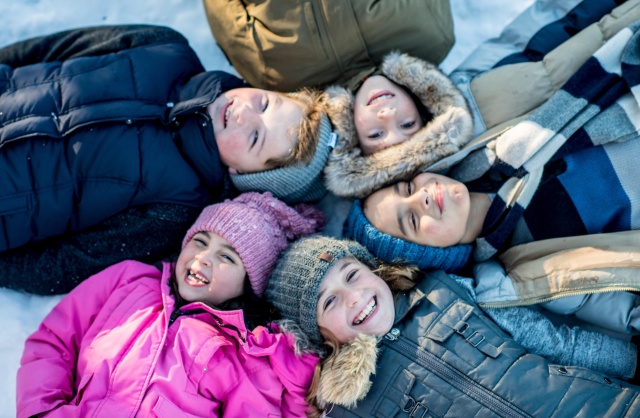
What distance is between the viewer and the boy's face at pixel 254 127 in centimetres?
231

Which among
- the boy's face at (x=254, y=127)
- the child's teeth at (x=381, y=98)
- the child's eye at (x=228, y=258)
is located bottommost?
the child's eye at (x=228, y=258)

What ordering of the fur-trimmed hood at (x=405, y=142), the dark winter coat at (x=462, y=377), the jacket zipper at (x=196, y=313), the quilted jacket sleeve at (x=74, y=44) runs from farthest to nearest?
the quilted jacket sleeve at (x=74, y=44)
the fur-trimmed hood at (x=405, y=142)
the jacket zipper at (x=196, y=313)
the dark winter coat at (x=462, y=377)

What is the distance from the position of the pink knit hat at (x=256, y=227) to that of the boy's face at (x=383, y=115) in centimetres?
45

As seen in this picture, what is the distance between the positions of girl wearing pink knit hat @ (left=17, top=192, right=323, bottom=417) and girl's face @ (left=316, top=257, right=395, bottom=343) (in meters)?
0.17

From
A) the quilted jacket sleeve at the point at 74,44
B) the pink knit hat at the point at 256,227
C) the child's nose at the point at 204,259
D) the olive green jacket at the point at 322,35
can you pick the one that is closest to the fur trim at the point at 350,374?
Answer: the pink knit hat at the point at 256,227

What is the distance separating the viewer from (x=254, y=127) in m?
2.32

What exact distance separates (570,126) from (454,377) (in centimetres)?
110

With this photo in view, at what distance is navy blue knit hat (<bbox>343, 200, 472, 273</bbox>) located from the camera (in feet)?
Result: 7.27

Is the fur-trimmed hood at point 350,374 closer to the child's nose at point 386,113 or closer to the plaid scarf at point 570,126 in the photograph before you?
the plaid scarf at point 570,126

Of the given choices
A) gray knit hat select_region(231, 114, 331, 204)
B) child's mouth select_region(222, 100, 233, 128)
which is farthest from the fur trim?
child's mouth select_region(222, 100, 233, 128)

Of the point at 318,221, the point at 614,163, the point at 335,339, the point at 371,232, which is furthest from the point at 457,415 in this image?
the point at 614,163

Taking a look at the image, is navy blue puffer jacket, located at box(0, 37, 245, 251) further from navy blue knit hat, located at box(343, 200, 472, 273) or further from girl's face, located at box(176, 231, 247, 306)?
navy blue knit hat, located at box(343, 200, 472, 273)

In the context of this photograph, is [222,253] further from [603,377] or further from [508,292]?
[603,377]

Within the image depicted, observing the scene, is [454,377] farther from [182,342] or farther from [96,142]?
[96,142]
